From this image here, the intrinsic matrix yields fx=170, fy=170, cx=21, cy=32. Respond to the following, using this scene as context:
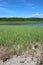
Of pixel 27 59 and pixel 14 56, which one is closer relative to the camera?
pixel 27 59

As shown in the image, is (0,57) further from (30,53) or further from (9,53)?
(30,53)

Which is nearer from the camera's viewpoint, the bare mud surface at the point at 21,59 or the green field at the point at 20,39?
the bare mud surface at the point at 21,59

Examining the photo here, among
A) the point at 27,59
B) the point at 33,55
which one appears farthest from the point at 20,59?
the point at 33,55

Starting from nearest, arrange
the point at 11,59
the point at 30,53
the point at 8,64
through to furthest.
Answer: the point at 8,64, the point at 11,59, the point at 30,53

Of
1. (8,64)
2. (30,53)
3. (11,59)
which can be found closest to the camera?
(8,64)

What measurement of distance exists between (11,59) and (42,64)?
3.01 ft

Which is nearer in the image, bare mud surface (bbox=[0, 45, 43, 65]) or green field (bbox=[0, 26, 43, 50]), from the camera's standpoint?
bare mud surface (bbox=[0, 45, 43, 65])

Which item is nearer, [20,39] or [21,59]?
[21,59]

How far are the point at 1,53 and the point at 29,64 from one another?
102 cm

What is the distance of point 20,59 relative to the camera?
488 centimetres

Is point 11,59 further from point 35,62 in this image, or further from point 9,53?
point 35,62

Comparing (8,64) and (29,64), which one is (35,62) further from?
(8,64)

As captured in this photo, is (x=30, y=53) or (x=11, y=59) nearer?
(x=11, y=59)

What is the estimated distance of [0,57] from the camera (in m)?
5.02
